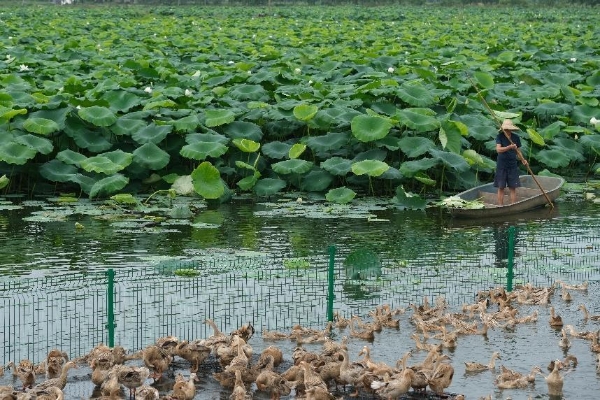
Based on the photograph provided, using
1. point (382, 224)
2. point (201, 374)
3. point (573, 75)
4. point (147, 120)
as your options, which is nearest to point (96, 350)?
point (201, 374)

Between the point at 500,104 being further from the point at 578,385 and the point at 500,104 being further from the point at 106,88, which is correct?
the point at 578,385

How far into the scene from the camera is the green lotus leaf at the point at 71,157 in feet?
62.7

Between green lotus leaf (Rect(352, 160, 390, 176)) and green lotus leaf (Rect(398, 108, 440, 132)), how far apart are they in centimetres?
131

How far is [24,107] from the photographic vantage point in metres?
20.5

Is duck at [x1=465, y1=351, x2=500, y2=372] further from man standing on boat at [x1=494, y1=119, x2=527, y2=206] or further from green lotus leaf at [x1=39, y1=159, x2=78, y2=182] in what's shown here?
green lotus leaf at [x1=39, y1=159, x2=78, y2=182]

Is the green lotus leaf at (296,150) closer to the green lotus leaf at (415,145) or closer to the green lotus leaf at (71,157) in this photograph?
the green lotus leaf at (415,145)

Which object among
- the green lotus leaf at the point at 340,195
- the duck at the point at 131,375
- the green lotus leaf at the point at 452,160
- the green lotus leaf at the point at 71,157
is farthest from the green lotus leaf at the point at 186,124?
the duck at the point at 131,375

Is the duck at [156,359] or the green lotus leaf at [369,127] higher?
the green lotus leaf at [369,127]

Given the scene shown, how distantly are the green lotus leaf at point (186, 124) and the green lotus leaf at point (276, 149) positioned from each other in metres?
1.36

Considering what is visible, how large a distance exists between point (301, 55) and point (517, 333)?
19.4 meters

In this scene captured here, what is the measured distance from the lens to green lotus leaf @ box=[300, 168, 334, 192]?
759 inches

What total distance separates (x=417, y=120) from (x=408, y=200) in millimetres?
2403

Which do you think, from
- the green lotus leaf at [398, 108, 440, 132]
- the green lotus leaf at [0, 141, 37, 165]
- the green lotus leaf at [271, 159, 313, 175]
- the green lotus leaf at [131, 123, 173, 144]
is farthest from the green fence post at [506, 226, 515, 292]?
the green lotus leaf at [0, 141, 37, 165]

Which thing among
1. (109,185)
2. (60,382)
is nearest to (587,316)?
(60,382)
